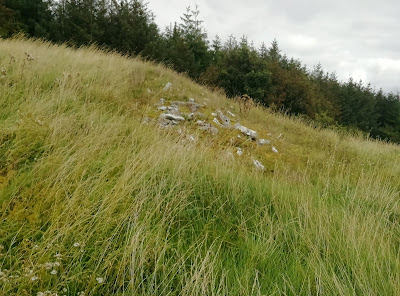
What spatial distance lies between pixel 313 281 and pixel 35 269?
5.10ft

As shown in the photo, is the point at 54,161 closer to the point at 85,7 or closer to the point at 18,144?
the point at 18,144

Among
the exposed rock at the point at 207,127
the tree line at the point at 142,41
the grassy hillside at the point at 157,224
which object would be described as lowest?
the grassy hillside at the point at 157,224

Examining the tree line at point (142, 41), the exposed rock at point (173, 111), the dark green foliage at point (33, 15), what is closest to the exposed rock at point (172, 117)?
the exposed rock at point (173, 111)

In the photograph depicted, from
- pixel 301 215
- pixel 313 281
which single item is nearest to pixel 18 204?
pixel 313 281

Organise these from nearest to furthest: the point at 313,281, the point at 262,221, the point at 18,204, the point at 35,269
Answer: the point at 35,269 → the point at 313,281 → the point at 18,204 → the point at 262,221

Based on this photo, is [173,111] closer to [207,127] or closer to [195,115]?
[195,115]

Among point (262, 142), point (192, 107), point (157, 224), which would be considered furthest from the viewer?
point (192, 107)

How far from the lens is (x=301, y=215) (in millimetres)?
2035

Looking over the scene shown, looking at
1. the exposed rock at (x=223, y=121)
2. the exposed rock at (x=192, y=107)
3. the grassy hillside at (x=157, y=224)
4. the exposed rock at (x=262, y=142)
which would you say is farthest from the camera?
the exposed rock at (x=192, y=107)

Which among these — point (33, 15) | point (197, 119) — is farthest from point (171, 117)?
point (33, 15)

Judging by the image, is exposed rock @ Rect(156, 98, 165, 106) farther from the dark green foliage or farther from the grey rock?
the dark green foliage

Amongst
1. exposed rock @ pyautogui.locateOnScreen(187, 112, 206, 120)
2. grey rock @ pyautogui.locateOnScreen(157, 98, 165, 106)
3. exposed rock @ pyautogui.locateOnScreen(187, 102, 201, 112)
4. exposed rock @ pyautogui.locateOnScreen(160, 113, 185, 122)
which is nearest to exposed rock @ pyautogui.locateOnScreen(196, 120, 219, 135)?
exposed rock @ pyautogui.locateOnScreen(187, 112, 206, 120)

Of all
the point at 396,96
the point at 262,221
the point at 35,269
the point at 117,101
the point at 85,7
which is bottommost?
the point at 35,269

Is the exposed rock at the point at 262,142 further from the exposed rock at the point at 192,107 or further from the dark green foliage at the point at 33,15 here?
the dark green foliage at the point at 33,15
